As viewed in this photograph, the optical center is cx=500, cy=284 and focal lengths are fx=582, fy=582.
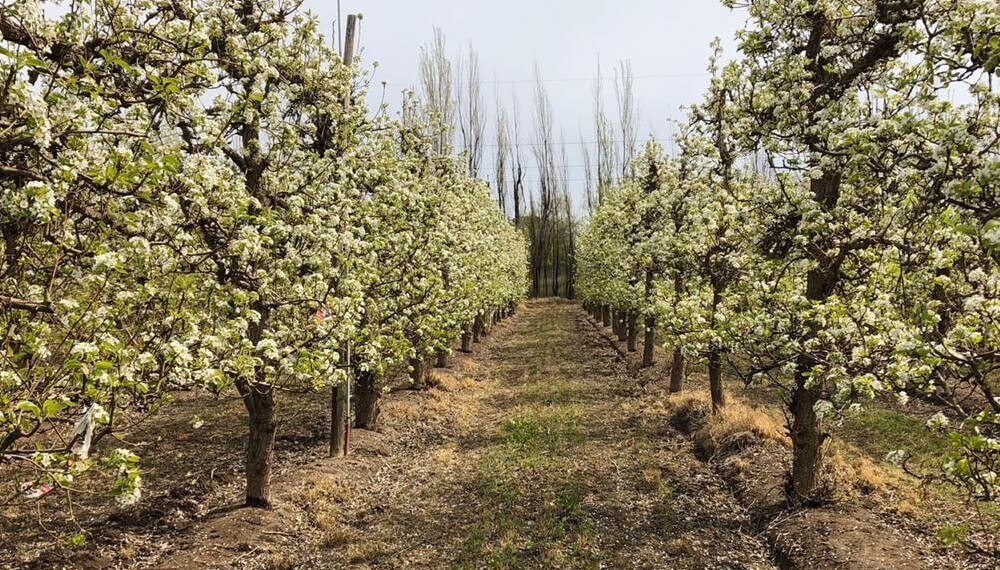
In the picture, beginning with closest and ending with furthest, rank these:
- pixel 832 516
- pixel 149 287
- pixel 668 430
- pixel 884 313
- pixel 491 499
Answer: pixel 149 287 < pixel 884 313 < pixel 832 516 < pixel 491 499 < pixel 668 430

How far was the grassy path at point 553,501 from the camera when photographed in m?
10.5

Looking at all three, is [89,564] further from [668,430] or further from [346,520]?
[668,430]

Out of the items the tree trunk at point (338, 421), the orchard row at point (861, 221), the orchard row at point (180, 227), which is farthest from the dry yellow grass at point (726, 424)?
the tree trunk at point (338, 421)

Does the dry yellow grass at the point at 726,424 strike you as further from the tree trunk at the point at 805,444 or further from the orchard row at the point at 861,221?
the orchard row at the point at 861,221

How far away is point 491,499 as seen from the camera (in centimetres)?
1291

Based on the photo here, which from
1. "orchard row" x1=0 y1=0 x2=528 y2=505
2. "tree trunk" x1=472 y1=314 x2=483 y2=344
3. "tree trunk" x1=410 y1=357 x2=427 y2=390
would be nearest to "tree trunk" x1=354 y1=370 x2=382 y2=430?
"orchard row" x1=0 y1=0 x2=528 y2=505

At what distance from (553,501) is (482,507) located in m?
1.55

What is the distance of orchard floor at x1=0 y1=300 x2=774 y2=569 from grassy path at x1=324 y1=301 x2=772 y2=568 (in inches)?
1.5

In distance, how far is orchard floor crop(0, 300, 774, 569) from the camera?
10242 millimetres

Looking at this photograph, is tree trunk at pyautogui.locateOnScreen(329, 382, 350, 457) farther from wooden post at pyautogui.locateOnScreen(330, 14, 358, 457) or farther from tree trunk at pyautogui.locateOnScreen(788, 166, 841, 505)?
tree trunk at pyautogui.locateOnScreen(788, 166, 841, 505)

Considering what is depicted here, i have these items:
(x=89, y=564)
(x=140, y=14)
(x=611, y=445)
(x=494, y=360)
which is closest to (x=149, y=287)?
(x=140, y=14)

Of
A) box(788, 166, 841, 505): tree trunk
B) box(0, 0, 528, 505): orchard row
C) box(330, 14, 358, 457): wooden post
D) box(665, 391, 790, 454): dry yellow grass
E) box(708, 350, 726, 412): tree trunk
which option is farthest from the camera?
box(708, 350, 726, 412): tree trunk

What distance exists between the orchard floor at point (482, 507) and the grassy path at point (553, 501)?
4 centimetres

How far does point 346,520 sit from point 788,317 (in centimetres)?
930
